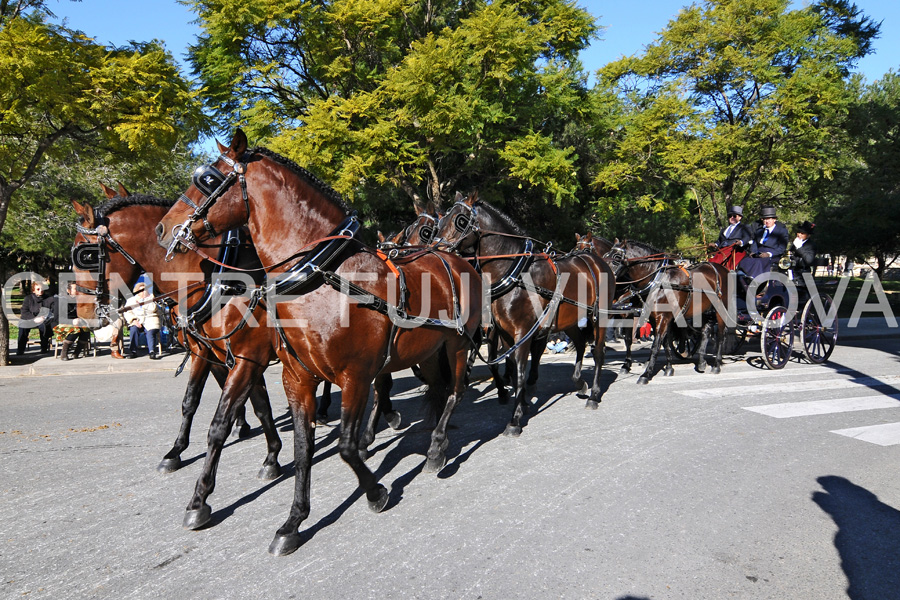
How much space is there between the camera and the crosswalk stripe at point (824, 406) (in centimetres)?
721

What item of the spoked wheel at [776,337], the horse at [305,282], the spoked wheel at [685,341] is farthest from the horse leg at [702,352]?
the horse at [305,282]

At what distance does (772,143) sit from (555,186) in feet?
23.2

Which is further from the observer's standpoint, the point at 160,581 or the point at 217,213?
the point at 217,213

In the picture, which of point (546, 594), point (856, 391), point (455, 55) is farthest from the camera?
point (455, 55)

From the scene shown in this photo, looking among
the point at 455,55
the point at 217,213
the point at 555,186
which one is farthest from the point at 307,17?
the point at 217,213

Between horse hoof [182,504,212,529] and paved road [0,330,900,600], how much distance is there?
48 millimetres

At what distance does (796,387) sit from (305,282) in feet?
25.4

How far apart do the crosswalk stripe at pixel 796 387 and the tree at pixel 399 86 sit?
5943 mm

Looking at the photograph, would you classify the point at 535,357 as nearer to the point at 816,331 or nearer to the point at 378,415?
the point at 378,415

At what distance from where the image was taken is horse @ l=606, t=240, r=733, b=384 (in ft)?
32.2

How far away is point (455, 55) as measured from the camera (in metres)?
12.0

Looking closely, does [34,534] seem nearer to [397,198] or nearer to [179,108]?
[179,108]

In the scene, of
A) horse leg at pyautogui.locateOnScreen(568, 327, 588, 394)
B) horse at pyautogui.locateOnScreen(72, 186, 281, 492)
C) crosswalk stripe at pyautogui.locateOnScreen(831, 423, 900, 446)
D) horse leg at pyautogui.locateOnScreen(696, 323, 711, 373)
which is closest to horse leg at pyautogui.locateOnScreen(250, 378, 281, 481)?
horse at pyautogui.locateOnScreen(72, 186, 281, 492)

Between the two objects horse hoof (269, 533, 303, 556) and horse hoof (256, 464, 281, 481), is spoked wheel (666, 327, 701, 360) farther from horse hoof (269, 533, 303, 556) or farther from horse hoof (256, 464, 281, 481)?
horse hoof (269, 533, 303, 556)
